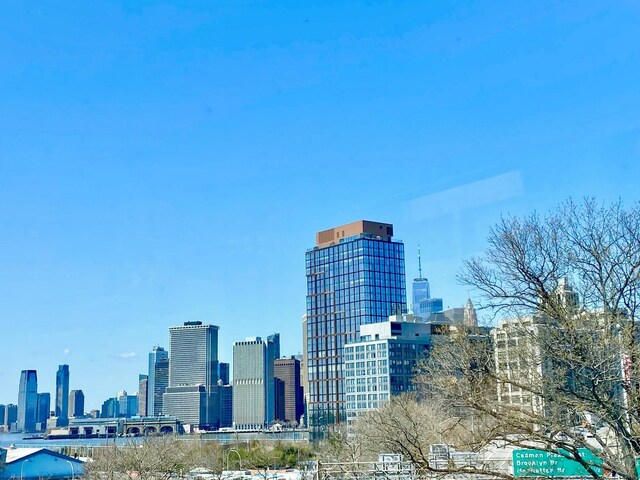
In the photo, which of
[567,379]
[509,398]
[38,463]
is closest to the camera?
[567,379]

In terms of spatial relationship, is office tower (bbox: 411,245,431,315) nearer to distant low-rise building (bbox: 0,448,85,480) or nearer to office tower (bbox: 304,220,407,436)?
office tower (bbox: 304,220,407,436)

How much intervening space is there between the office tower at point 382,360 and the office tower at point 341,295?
20887 mm

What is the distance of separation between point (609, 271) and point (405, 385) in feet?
333

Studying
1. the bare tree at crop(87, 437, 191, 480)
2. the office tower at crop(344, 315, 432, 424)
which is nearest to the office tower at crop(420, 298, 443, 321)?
the office tower at crop(344, 315, 432, 424)

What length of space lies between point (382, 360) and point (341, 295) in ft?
112

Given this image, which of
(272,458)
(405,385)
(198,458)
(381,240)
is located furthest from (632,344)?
(381,240)

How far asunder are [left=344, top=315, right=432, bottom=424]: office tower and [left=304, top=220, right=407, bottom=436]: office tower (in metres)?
20.9

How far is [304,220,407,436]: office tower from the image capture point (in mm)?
143875

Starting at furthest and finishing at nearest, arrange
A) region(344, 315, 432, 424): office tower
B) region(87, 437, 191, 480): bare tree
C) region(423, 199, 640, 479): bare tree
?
region(344, 315, 432, 424): office tower < region(87, 437, 191, 480): bare tree < region(423, 199, 640, 479): bare tree

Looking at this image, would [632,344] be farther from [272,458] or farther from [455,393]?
[272,458]

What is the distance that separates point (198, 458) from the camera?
83.5 meters

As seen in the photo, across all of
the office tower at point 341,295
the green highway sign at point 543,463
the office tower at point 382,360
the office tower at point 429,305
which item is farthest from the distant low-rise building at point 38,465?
the office tower at point 429,305

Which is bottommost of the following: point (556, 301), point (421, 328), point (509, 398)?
point (509, 398)

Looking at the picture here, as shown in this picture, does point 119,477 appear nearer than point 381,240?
Yes
